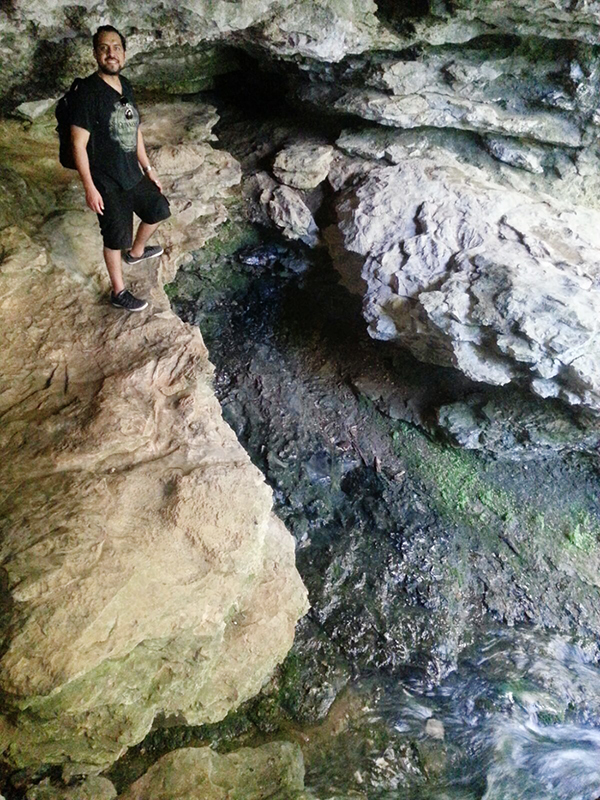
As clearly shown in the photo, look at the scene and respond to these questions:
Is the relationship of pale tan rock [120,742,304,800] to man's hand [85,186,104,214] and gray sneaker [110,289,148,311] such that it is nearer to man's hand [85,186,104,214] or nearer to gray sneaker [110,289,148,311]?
gray sneaker [110,289,148,311]

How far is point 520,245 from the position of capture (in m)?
4.86

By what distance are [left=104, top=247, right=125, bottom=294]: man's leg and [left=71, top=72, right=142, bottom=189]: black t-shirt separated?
0.46 m

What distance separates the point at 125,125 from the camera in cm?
345

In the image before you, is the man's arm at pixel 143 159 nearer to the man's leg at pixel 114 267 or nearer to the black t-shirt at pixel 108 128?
the black t-shirt at pixel 108 128

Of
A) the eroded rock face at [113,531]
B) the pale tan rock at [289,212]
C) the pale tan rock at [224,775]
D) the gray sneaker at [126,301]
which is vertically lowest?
the pale tan rock at [224,775]

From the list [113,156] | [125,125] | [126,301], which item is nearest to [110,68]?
[125,125]

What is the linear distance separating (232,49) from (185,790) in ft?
21.0

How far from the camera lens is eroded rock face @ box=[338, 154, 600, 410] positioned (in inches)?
173

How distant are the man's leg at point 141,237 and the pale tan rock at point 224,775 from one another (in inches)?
132

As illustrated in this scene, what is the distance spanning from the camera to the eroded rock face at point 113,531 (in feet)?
8.79

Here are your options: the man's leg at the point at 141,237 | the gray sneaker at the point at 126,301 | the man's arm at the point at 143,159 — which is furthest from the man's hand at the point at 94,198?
the gray sneaker at the point at 126,301

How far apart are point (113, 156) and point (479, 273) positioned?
9.65 ft

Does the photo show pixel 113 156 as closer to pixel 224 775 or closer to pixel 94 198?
pixel 94 198

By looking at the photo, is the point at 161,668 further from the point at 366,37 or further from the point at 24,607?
the point at 366,37
